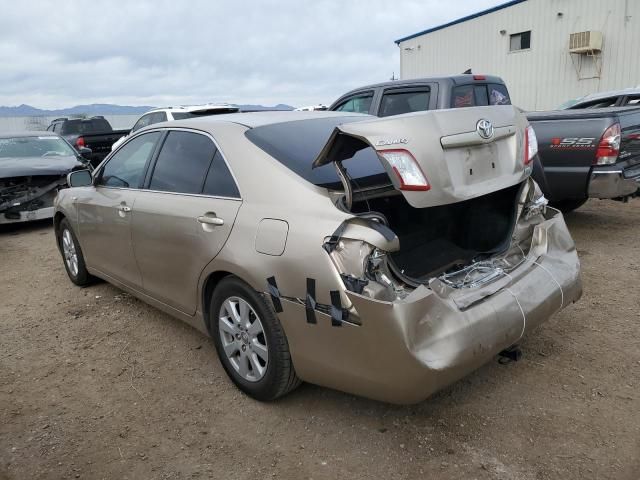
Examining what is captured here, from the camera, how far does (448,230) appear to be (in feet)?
11.6

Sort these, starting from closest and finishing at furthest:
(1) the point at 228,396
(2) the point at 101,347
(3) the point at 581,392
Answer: (3) the point at 581,392
(1) the point at 228,396
(2) the point at 101,347

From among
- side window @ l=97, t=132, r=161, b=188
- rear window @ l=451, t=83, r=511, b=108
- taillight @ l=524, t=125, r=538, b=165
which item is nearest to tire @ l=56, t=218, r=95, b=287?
side window @ l=97, t=132, r=161, b=188

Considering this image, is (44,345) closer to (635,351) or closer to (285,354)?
(285,354)

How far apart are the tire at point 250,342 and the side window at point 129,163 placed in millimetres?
1404

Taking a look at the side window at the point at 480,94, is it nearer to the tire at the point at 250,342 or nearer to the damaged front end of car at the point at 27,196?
the tire at the point at 250,342

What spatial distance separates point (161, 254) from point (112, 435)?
3.84 ft

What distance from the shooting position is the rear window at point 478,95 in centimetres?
652

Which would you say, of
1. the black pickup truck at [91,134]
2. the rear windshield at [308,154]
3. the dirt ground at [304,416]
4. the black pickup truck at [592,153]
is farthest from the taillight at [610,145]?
the black pickup truck at [91,134]

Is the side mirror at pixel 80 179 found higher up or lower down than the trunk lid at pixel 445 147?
lower down

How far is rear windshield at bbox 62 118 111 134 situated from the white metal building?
45.8 feet

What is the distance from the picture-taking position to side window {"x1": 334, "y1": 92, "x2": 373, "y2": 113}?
734cm

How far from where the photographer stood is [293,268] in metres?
2.55

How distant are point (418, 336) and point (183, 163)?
205cm

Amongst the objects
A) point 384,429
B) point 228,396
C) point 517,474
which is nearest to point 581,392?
point 517,474
